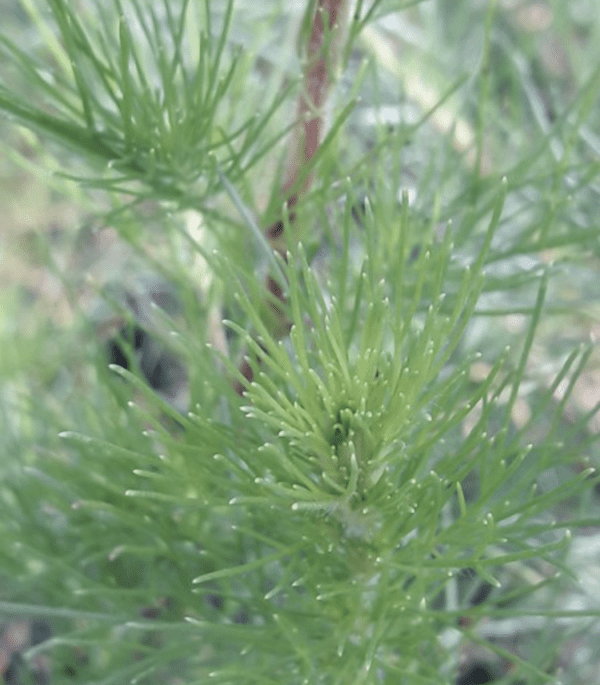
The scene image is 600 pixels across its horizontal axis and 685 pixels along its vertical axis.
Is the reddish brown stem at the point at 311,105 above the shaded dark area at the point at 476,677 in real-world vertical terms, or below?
above

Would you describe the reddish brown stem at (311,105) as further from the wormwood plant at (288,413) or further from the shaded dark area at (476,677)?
the shaded dark area at (476,677)

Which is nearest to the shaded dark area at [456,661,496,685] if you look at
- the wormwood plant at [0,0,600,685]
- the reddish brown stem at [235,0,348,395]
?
the wormwood plant at [0,0,600,685]

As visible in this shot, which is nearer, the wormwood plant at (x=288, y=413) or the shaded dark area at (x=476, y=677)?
the wormwood plant at (x=288, y=413)

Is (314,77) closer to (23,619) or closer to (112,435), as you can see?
(112,435)

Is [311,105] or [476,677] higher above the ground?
[311,105]

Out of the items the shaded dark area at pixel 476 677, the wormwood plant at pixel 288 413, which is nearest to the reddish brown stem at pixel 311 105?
the wormwood plant at pixel 288 413

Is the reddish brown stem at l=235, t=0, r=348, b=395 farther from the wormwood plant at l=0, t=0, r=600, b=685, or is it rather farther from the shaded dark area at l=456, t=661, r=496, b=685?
the shaded dark area at l=456, t=661, r=496, b=685

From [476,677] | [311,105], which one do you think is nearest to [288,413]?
[311,105]

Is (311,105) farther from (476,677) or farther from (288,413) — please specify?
(476,677)
